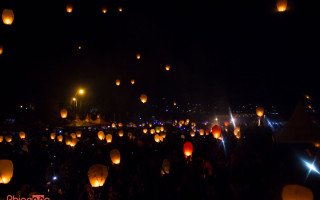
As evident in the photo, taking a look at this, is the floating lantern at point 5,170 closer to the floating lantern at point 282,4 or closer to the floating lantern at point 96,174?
the floating lantern at point 96,174

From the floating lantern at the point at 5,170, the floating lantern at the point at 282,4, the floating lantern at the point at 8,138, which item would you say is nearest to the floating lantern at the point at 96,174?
the floating lantern at the point at 5,170

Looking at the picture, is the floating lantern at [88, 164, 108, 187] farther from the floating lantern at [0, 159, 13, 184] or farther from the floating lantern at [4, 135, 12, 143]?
the floating lantern at [4, 135, 12, 143]

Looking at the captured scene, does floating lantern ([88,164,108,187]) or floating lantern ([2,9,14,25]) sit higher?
floating lantern ([2,9,14,25])

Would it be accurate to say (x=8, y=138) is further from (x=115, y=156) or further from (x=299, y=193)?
(x=299, y=193)

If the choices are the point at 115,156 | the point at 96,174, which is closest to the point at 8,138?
the point at 115,156

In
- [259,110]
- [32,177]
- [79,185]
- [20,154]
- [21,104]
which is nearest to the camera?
[79,185]

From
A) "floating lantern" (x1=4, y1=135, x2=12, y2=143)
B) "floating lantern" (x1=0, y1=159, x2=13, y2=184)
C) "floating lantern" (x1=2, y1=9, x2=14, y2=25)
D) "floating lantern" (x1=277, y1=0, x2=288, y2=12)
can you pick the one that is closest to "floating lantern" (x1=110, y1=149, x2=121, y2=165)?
"floating lantern" (x1=0, y1=159, x2=13, y2=184)

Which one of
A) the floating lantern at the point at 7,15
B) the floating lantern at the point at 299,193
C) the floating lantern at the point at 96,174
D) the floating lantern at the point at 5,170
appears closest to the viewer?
the floating lantern at the point at 299,193

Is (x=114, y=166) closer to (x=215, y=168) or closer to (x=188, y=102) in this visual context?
(x=215, y=168)

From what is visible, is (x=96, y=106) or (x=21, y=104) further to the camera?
(x=96, y=106)

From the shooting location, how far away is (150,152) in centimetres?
1186

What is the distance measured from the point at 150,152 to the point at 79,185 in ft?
15.6

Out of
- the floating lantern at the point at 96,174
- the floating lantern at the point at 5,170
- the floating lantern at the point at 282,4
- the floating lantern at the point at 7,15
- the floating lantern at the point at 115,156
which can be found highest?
the floating lantern at the point at 7,15

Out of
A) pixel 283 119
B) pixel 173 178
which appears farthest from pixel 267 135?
pixel 173 178
